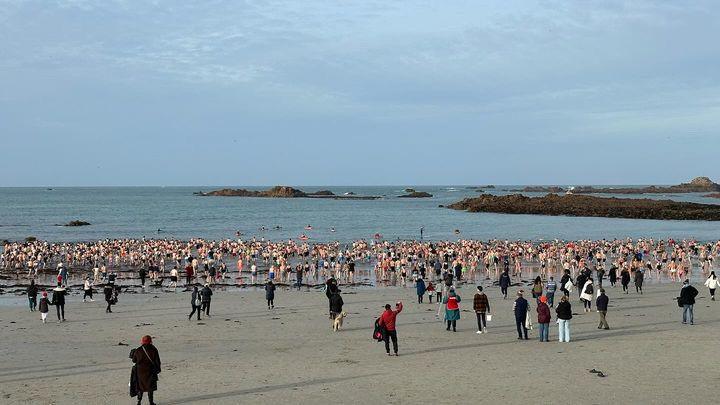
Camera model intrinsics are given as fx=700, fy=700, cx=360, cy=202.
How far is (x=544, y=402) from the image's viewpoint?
11742 mm

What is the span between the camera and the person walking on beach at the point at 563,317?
16.8 m

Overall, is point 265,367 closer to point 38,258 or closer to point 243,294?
point 243,294

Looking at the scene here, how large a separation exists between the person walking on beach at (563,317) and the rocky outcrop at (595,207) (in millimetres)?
82621

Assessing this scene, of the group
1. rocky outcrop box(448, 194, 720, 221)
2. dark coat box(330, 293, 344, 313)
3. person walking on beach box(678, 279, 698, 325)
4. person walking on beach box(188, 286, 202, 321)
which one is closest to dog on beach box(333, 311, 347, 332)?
dark coat box(330, 293, 344, 313)

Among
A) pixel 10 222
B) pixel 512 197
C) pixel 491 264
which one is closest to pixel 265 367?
pixel 491 264

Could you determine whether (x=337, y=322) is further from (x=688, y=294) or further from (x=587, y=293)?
(x=688, y=294)

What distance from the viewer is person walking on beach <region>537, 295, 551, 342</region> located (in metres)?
16.6

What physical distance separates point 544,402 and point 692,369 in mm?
4233

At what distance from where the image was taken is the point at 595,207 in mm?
108938

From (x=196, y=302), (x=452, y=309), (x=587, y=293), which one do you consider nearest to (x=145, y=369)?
(x=452, y=309)

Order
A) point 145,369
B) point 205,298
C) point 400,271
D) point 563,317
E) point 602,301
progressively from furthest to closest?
1. point 400,271
2. point 205,298
3. point 602,301
4. point 563,317
5. point 145,369

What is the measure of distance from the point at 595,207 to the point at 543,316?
321ft

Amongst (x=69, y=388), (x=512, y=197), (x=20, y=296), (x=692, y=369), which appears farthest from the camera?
(x=512, y=197)

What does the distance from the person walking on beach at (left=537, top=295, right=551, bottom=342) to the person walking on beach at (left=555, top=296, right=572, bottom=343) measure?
1.00 feet
